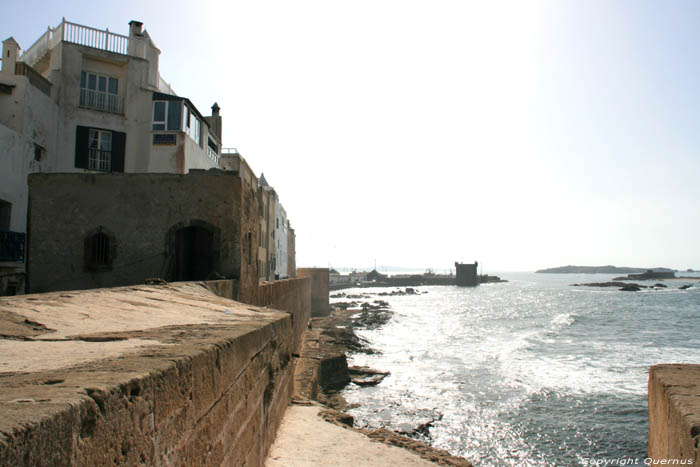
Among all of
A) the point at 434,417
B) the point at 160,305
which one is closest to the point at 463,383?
the point at 434,417

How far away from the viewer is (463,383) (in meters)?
19.1

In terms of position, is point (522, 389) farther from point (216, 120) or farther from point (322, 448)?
point (216, 120)

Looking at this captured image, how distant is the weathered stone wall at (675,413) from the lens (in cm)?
278

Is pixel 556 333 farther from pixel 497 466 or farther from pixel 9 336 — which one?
pixel 9 336

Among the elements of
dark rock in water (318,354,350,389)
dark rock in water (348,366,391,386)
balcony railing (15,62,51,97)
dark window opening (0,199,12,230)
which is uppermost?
balcony railing (15,62,51,97)

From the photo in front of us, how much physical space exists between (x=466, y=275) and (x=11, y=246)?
110 meters

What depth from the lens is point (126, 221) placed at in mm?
11164

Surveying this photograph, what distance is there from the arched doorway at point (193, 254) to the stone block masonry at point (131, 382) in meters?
5.17

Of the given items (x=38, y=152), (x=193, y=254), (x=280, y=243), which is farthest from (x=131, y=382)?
(x=280, y=243)

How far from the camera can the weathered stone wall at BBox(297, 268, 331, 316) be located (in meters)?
41.4

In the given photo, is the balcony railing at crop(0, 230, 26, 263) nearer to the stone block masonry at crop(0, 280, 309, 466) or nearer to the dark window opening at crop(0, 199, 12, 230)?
the dark window opening at crop(0, 199, 12, 230)

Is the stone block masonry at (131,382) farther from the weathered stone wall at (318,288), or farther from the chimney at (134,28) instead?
the weathered stone wall at (318,288)

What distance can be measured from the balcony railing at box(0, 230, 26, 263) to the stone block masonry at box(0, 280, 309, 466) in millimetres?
11975

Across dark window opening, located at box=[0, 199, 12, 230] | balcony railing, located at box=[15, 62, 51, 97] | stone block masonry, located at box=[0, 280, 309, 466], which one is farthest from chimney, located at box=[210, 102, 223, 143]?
stone block masonry, located at box=[0, 280, 309, 466]
